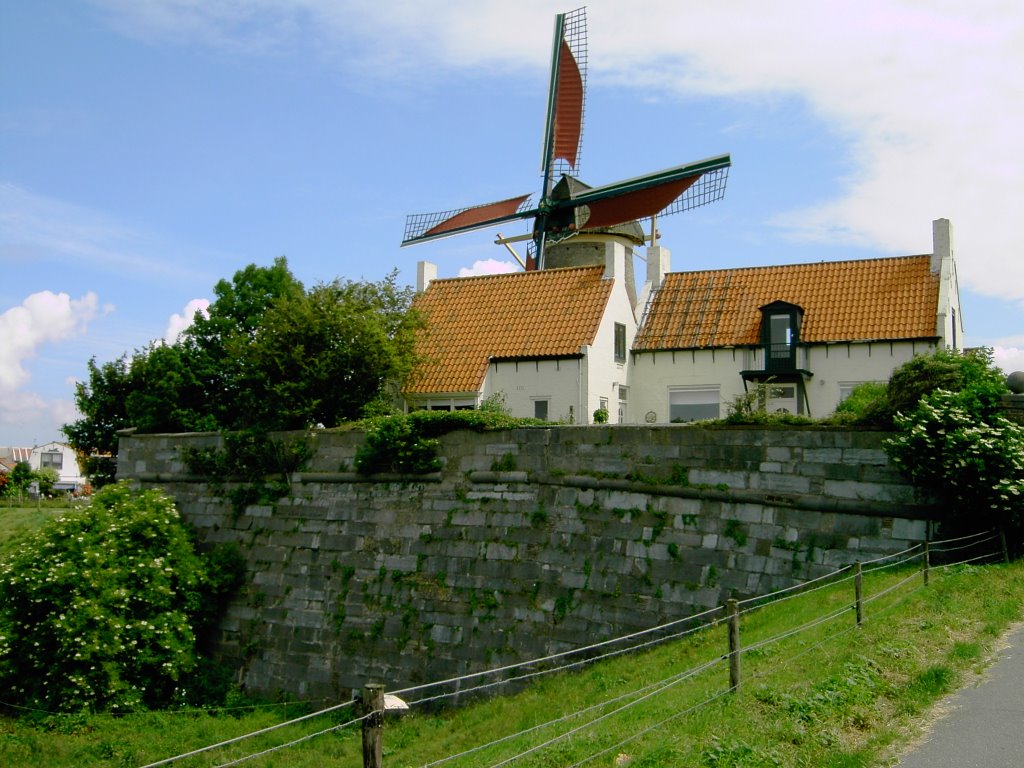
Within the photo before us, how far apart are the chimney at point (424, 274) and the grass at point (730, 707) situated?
16478 millimetres

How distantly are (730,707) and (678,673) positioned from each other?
2.80m

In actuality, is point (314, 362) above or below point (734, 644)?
above

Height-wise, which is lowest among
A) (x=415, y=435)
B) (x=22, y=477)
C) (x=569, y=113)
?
(x=22, y=477)

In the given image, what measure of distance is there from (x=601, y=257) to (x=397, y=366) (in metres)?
11.5

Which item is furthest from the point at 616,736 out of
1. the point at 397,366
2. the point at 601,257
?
the point at 601,257

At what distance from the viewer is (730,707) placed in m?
8.45

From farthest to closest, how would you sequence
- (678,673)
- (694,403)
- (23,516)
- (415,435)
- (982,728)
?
(23,516) → (694,403) → (415,435) → (678,673) → (982,728)

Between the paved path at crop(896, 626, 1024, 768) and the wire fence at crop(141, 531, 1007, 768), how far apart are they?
5.15ft

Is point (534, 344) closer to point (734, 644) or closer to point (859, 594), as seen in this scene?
point (859, 594)

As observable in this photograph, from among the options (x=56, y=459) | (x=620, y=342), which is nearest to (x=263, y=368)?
(x=620, y=342)

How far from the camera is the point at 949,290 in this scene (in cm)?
2533

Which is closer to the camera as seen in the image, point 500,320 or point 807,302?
point 807,302

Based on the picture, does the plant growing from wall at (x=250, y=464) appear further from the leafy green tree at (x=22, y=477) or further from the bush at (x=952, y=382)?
the leafy green tree at (x=22, y=477)

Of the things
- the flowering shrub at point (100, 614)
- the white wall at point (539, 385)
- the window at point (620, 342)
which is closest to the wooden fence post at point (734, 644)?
the flowering shrub at point (100, 614)
